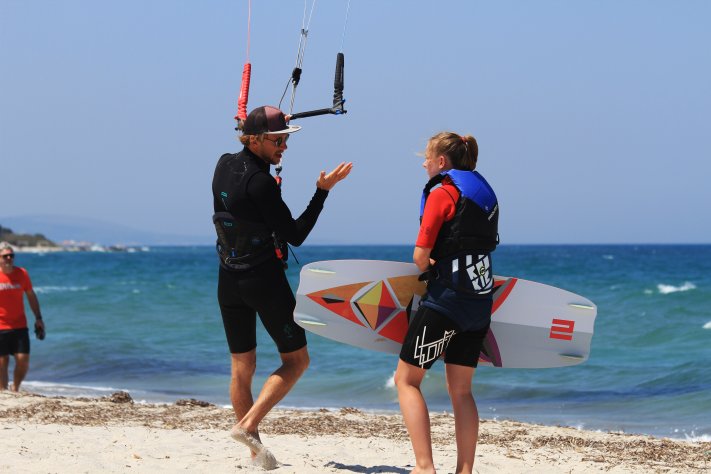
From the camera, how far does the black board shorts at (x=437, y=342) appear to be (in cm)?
396

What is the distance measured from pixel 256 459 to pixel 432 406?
4.73 m

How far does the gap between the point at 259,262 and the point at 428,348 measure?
95 cm

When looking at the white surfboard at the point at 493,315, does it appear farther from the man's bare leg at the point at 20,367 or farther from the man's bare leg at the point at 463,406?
the man's bare leg at the point at 20,367

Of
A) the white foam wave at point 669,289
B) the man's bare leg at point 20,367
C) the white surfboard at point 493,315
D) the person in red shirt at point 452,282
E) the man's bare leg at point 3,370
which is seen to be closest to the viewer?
the person in red shirt at point 452,282

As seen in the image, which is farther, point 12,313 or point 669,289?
point 669,289

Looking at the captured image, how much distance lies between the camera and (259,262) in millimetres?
4383

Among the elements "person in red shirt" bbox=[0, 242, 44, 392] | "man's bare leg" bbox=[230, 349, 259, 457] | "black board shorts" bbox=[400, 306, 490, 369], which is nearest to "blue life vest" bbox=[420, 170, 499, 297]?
"black board shorts" bbox=[400, 306, 490, 369]

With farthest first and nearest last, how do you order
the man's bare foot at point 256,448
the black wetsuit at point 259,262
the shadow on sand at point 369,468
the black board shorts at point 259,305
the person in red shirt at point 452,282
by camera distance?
the shadow on sand at point 369,468, the man's bare foot at point 256,448, the black board shorts at point 259,305, the black wetsuit at point 259,262, the person in red shirt at point 452,282

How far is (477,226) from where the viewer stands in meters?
3.96

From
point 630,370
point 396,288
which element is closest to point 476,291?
point 396,288

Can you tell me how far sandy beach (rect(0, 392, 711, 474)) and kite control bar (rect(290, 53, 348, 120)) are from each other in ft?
6.10

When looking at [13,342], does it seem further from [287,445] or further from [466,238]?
[466,238]

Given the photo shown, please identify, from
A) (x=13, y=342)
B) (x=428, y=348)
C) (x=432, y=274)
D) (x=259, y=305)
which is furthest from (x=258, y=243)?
(x=13, y=342)

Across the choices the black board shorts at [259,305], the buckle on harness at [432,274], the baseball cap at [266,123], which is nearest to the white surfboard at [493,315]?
the black board shorts at [259,305]
